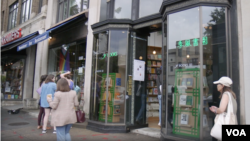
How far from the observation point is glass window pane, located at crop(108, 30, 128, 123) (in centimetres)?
675

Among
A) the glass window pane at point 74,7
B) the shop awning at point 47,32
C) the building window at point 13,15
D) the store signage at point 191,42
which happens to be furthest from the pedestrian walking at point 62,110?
the building window at point 13,15

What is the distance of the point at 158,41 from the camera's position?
9297 mm

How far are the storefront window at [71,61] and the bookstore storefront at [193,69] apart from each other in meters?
5.35

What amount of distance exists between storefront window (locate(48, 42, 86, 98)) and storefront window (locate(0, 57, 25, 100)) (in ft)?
12.2

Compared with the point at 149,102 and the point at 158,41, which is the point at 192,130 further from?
the point at 158,41

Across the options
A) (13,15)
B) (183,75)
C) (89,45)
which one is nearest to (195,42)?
(183,75)

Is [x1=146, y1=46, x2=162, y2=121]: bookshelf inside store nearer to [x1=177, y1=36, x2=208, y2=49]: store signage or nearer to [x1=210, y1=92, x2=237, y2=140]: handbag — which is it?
[x1=177, y1=36, x2=208, y2=49]: store signage

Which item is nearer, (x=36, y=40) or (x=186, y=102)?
(x=186, y=102)

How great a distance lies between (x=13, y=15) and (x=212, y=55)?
18.0 metres

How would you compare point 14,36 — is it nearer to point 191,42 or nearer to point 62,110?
point 62,110

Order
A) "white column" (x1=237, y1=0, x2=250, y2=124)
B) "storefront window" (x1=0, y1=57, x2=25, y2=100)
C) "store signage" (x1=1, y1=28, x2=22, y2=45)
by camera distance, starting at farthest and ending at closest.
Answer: "store signage" (x1=1, y1=28, x2=22, y2=45) < "storefront window" (x1=0, y1=57, x2=25, y2=100) < "white column" (x1=237, y1=0, x2=250, y2=124)

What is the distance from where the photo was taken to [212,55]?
15.9 feet

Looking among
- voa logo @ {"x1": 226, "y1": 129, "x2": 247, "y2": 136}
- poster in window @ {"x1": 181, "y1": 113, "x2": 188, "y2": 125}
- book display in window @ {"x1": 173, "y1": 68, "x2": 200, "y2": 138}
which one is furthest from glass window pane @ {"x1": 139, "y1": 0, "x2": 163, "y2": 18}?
voa logo @ {"x1": 226, "y1": 129, "x2": 247, "y2": 136}

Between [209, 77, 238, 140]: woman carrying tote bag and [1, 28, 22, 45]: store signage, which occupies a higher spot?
[1, 28, 22, 45]: store signage
